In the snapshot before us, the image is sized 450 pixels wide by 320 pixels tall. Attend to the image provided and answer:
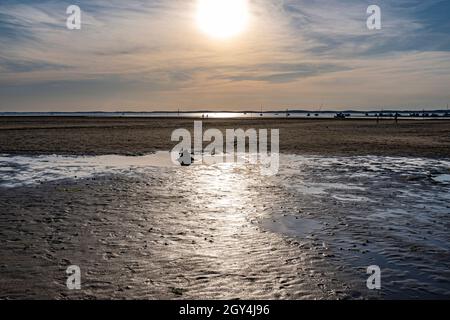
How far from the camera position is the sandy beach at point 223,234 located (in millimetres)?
6863

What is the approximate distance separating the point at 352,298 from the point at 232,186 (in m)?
10.1

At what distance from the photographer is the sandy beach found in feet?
22.5

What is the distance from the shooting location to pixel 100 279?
23.1ft

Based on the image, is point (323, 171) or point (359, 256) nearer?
point (359, 256)

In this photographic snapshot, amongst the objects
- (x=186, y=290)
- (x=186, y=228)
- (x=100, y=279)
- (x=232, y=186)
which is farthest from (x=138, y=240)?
(x=232, y=186)

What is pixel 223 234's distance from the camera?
32.2 feet
